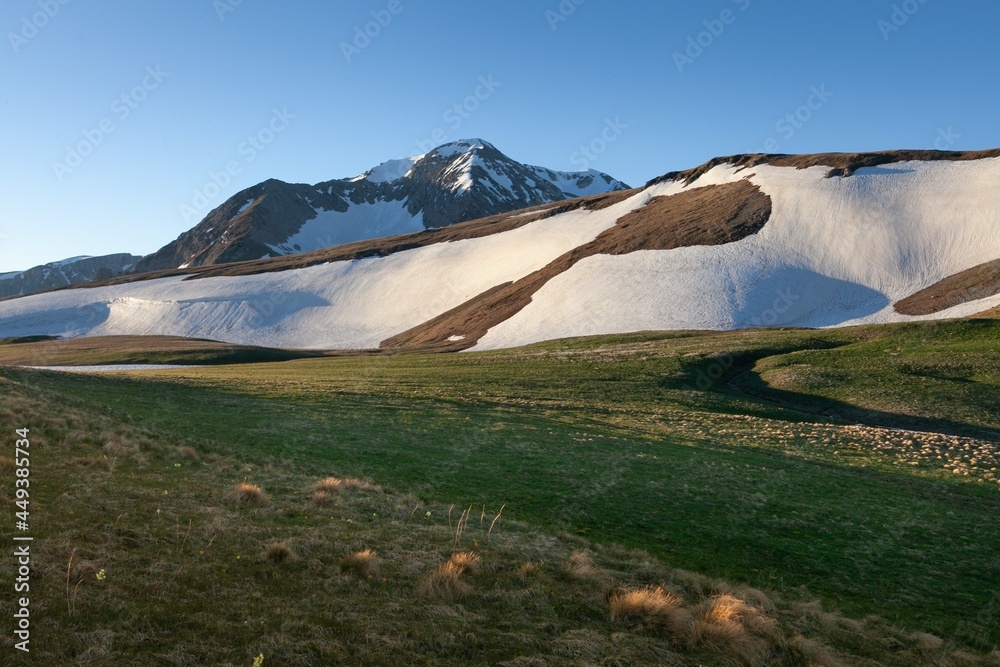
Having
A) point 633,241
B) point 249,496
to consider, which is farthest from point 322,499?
point 633,241

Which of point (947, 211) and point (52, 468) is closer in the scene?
point (52, 468)

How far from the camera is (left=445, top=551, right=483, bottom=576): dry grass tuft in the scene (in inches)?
414

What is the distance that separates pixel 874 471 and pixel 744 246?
71628 millimetres

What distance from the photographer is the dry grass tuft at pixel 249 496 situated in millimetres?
13766

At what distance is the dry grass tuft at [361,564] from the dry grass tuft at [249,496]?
4249 millimetres

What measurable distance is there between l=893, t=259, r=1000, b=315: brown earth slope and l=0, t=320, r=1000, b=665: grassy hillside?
35.8 m

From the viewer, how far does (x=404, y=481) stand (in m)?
19.7

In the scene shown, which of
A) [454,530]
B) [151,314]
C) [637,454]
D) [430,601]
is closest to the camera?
[430,601]

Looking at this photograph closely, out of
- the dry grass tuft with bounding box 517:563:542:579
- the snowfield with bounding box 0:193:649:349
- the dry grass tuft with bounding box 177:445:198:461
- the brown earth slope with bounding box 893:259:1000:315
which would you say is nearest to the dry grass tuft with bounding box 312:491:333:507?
the dry grass tuft with bounding box 177:445:198:461

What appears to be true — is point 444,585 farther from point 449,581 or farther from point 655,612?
point 655,612

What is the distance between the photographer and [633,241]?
337 feet

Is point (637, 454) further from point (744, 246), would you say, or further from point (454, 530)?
point (744, 246)

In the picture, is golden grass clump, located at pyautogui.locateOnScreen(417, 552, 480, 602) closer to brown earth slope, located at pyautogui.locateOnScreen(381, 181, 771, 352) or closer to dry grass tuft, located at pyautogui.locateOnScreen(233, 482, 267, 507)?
dry grass tuft, located at pyautogui.locateOnScreen(233, 482, 267, 507)

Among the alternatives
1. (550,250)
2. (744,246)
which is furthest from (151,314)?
(744,246)
